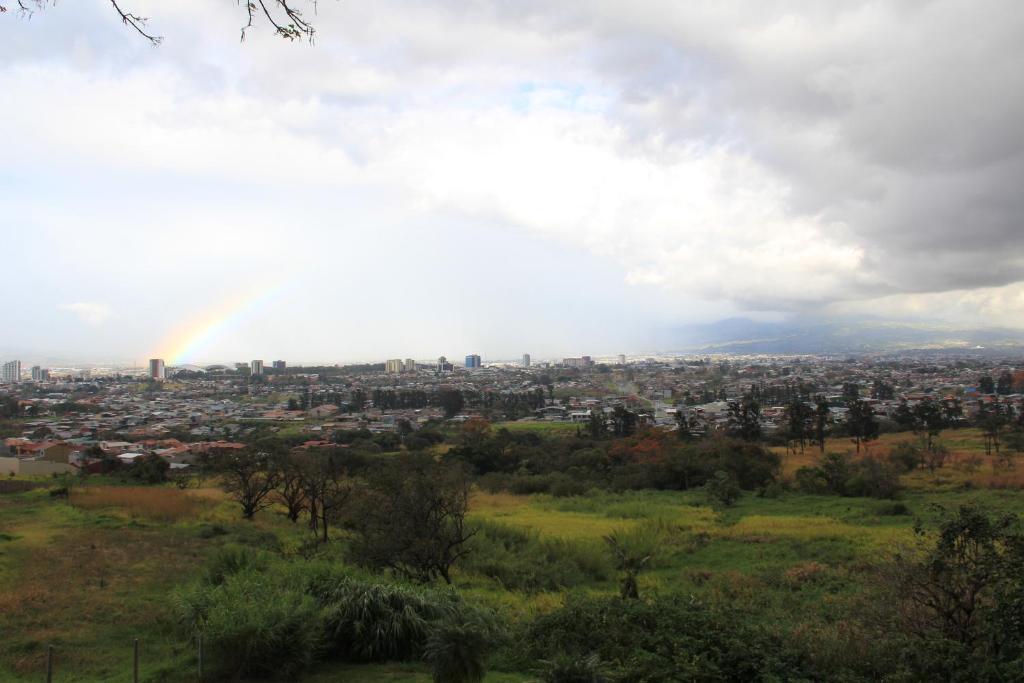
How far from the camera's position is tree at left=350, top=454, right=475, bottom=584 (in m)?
13.1

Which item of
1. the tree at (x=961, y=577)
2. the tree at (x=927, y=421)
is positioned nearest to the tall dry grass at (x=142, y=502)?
the tree at (x=961, y=577)

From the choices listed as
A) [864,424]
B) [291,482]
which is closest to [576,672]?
[291,482]

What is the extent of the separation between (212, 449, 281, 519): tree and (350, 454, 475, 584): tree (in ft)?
32.3

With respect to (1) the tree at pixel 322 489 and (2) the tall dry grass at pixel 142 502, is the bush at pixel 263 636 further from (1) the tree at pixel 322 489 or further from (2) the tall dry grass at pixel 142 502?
(2) the tall dry grass at pixel 142 502

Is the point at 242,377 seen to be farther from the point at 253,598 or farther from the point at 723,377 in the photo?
the point at 253,598

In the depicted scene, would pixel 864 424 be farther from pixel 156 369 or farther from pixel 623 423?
pixel 156 369

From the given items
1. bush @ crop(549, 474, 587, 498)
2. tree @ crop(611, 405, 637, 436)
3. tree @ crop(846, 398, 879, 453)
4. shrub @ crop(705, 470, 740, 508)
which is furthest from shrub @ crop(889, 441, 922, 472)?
tree @ crop(611, 405, 637, 436)

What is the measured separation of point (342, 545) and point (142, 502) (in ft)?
35.7

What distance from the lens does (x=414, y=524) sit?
13.4 meters

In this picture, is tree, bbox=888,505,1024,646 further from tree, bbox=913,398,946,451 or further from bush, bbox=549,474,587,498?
tree, bbox=913,398,946,451

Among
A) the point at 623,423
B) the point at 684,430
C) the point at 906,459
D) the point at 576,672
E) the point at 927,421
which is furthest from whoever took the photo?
the point at 623,423

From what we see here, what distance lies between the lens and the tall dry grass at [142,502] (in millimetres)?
21312

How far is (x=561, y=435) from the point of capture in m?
52.2

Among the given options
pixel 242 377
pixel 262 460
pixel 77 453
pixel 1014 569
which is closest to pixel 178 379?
pixel 242 377
